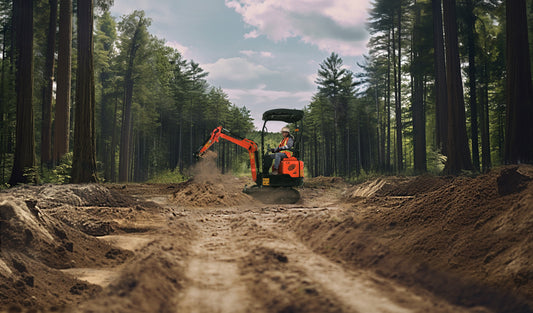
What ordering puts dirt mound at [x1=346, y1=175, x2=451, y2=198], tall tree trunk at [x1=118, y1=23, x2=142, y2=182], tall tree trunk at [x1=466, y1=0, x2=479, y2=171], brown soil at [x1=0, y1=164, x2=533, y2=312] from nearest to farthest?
brown soil at [x1=0, y1=164, x2=533, y2=312] < dirt mound at [x1=346, y1=175, x2=451, y2=198] < tall tree trunk at [x1=466, y1=0, x2=479, y2=171] < tall tree trunk at [x1=118, y1=23, x2=142, y2=182]

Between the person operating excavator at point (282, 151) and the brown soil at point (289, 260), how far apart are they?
14.8 feet

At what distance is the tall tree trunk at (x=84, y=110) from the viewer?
15055 mm

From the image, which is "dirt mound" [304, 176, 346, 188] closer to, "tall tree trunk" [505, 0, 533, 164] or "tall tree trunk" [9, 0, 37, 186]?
"tall tree trunk" [505, 0, 533, 164]

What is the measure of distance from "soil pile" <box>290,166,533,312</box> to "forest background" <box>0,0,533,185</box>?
6957 millimetres

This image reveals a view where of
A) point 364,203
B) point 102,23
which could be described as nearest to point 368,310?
point 364,203

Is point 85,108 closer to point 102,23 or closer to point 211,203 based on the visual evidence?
point 211,203

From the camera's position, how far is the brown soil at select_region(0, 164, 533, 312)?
4109 mm

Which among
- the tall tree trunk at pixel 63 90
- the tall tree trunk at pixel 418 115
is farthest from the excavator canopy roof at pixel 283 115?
the tall tree trunk at pixel 418 115

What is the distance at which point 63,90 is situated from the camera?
1900 cm

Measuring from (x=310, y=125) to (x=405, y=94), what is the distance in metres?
17.2

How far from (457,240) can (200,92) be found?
47.0 m

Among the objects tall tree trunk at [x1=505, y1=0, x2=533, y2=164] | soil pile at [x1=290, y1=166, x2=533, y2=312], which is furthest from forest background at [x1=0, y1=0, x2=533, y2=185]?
soil pile at [x1=290, y1=166, x2=533, y2=312]

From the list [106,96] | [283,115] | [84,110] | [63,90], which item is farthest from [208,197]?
[106,96]

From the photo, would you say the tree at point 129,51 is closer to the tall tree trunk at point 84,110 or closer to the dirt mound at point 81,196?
the tall tree trunk at point 84,110
